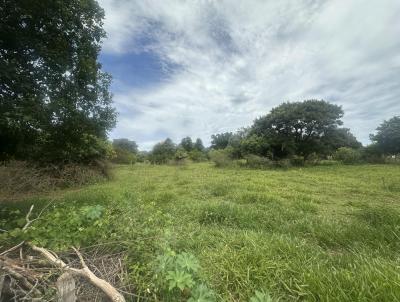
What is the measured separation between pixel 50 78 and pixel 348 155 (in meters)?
28.9

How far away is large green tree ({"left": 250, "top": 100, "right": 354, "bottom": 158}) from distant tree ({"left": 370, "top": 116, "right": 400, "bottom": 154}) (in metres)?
5.63

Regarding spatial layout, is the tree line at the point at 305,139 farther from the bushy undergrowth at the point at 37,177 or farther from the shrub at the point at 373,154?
the bushy undergrowth at the point at 37,177

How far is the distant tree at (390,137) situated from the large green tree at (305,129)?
222 inches

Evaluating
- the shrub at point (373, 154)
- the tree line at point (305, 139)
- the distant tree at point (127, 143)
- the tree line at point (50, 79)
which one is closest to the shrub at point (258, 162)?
the tree line at point (305, 139)

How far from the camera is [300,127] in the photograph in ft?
88.7

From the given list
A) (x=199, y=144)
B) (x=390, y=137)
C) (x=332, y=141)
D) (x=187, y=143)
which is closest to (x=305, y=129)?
(x=332, y=141)

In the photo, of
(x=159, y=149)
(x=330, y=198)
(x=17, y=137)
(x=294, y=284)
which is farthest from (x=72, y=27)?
(x=159, y=149)

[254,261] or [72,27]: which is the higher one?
[72,27]

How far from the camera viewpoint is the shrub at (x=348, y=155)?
26109 mm

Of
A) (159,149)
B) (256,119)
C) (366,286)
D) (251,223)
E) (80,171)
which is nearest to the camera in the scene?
(366,286)

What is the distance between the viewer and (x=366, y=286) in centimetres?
219

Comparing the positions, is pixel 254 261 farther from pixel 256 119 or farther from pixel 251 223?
pixel 256 119

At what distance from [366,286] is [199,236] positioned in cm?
240

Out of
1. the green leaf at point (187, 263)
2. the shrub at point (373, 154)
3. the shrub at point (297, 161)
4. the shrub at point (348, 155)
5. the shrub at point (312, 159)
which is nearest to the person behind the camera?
the green leaf at point (187, 263)
